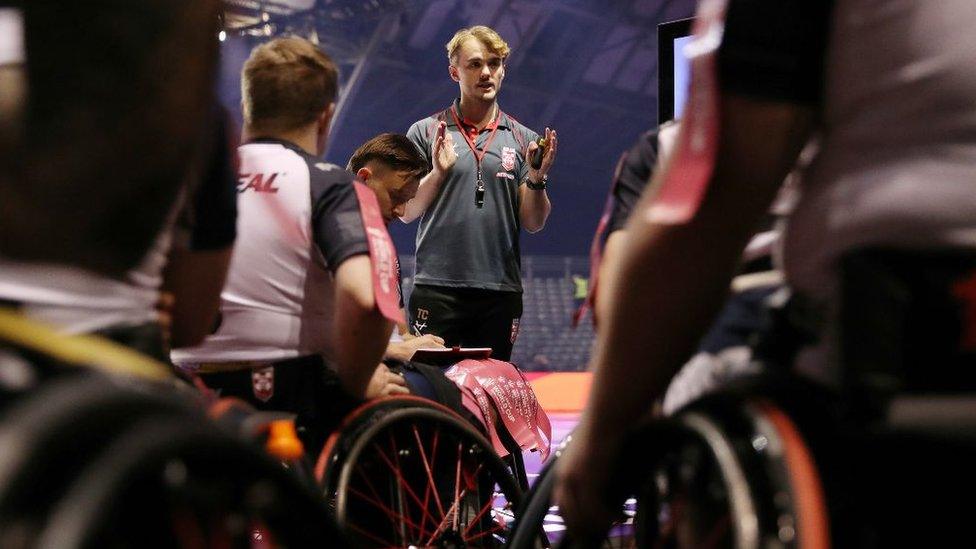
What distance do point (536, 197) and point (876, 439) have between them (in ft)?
11.1

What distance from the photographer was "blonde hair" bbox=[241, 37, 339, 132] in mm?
2031

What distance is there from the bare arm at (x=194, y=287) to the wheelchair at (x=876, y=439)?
0.73 metres

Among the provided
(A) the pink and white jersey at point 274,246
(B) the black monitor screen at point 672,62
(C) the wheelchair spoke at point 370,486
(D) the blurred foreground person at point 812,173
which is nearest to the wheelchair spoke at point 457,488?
(C) the wheelchair spoke at point 370,486

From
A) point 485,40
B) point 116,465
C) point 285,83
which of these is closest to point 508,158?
point 485,40

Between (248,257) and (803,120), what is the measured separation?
1.34 metres

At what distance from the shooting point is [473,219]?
13.0 ft

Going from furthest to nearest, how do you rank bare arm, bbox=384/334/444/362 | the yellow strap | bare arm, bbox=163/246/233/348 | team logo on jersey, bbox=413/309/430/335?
1. team logo on jersey, bbox=413/309/430/335
2. bare arm, bbox=384/334/444/362
3. bare arm, bbox=163/246/233/348
4. the yellow strap

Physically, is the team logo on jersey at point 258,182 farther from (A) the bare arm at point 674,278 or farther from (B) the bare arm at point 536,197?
(B) the bare arm at point 536,197

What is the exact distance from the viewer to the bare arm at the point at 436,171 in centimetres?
396

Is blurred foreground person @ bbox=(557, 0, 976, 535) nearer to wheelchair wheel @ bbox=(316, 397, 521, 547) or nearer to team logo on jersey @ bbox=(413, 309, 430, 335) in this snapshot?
wheelchair wheel @ bbox=(316, 397, 521, 547)

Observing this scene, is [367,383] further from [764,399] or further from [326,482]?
[764,399]

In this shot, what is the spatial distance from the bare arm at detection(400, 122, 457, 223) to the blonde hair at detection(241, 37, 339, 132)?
6.07 feet

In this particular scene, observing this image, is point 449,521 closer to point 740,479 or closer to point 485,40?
point 740,479

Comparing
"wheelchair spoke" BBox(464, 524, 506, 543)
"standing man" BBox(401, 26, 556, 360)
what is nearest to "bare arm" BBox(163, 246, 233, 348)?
"wheelchair spoke" BBox(464, 524, 506, 543)
